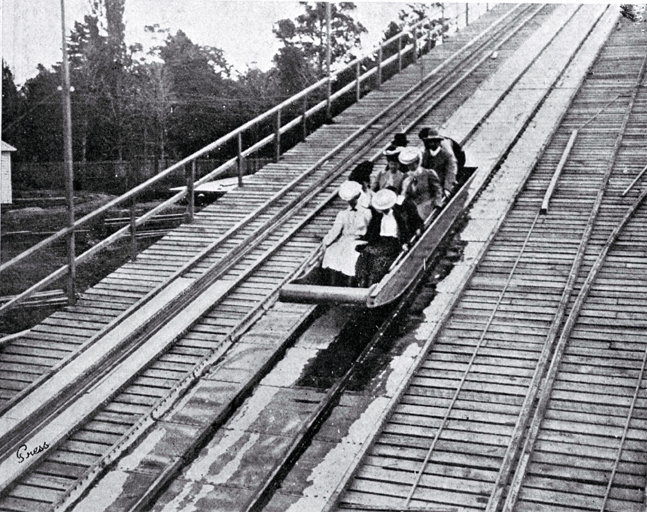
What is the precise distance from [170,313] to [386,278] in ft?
8.65

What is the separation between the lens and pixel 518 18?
24984 mm

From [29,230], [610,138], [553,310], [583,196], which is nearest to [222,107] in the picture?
[29,230]

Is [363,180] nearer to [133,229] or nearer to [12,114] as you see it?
[133,229]

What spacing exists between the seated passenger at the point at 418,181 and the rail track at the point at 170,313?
5.43 ft

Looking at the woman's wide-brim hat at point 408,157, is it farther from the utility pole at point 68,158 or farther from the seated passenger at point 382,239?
the utility pole at point 68,158

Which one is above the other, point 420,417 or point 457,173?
point 457,173

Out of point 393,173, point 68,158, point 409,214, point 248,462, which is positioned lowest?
point 248,462

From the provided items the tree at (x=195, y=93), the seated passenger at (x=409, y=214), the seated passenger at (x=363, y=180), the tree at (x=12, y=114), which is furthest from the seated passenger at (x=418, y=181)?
the tree at (x=195, y=93)

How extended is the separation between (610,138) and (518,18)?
41.4 feet

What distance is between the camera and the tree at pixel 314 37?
36312 millimetres

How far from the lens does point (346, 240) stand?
8.58 m

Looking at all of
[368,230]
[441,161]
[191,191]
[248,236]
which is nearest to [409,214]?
[368,230]

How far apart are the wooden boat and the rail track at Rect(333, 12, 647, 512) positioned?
62cm

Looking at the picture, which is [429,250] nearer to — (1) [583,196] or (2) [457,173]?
(2) [457,173]
